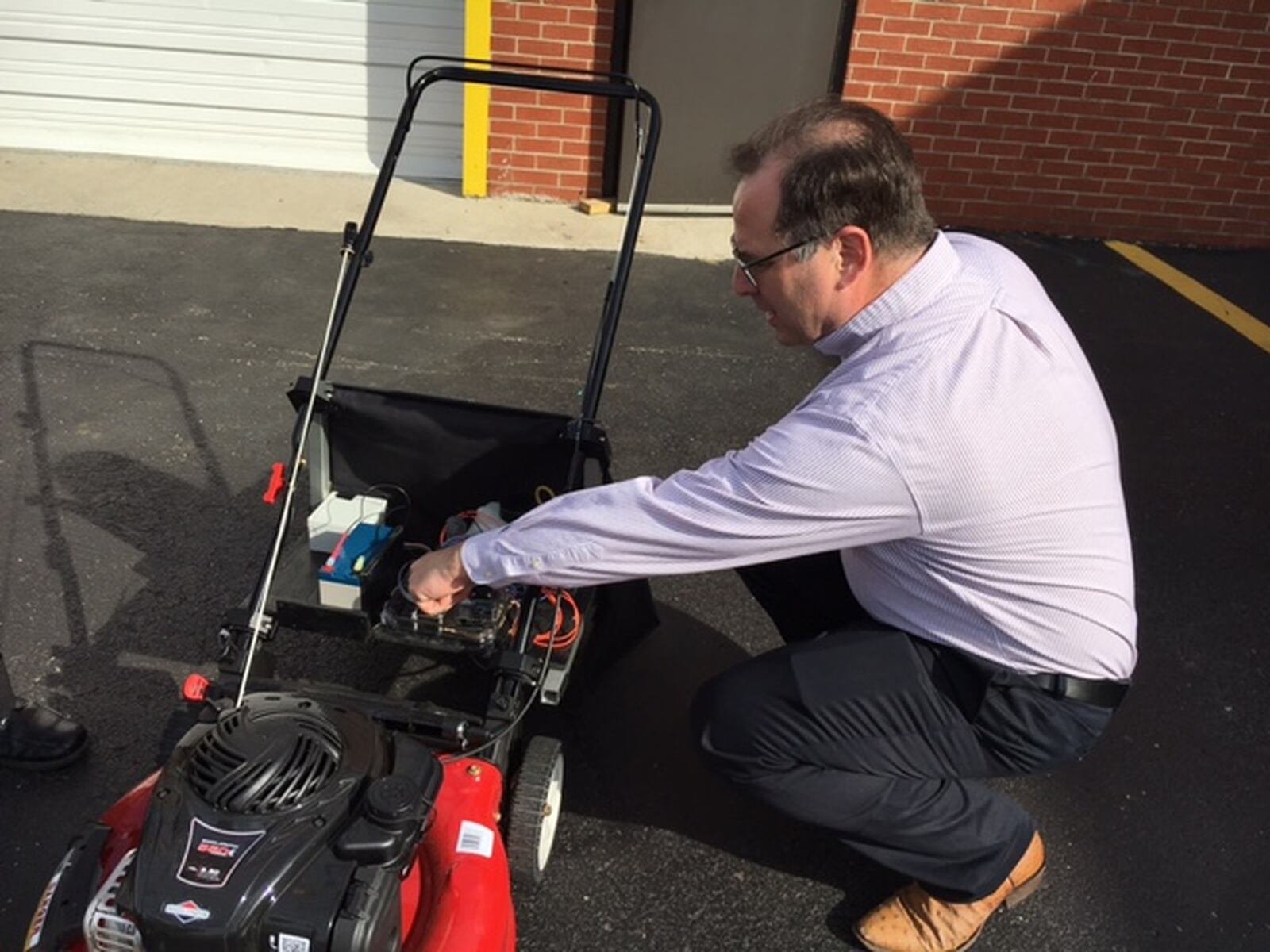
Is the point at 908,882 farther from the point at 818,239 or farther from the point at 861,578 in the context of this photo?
the point at 818,239

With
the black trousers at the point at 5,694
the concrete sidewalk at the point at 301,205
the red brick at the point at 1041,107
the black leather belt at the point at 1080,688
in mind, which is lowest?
the concrete sidewalk at the point at 301,205

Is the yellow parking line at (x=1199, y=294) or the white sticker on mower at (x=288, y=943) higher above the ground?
the white sticker on mower at (x=288, y=943)

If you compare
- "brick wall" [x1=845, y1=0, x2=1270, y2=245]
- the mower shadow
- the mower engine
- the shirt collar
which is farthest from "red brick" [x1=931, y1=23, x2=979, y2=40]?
the mower engine

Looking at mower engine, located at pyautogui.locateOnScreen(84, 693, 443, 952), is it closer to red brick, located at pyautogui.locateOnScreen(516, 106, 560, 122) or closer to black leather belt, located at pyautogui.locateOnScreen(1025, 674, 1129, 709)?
black leather belt, located at pyautogui.locateOnScreen(1025, 674, 1129, 709)

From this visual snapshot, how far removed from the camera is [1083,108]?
662cm

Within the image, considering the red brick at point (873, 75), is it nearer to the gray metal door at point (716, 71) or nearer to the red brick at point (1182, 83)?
the gray metal door at point (716, 71)

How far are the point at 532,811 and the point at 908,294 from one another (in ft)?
3.80

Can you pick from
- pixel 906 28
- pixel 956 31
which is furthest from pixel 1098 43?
pixel 906 28

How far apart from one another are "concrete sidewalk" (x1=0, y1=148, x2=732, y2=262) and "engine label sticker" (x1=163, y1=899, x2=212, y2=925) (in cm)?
483

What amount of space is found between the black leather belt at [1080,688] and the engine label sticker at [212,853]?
4.23 ft

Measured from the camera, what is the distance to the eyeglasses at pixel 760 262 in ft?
6.30

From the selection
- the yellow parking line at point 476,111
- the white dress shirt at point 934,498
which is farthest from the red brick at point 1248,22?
the white dress shirt at point 934,498

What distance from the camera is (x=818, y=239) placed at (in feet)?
6.26

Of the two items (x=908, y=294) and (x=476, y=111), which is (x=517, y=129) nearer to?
(x=476, y=111)
